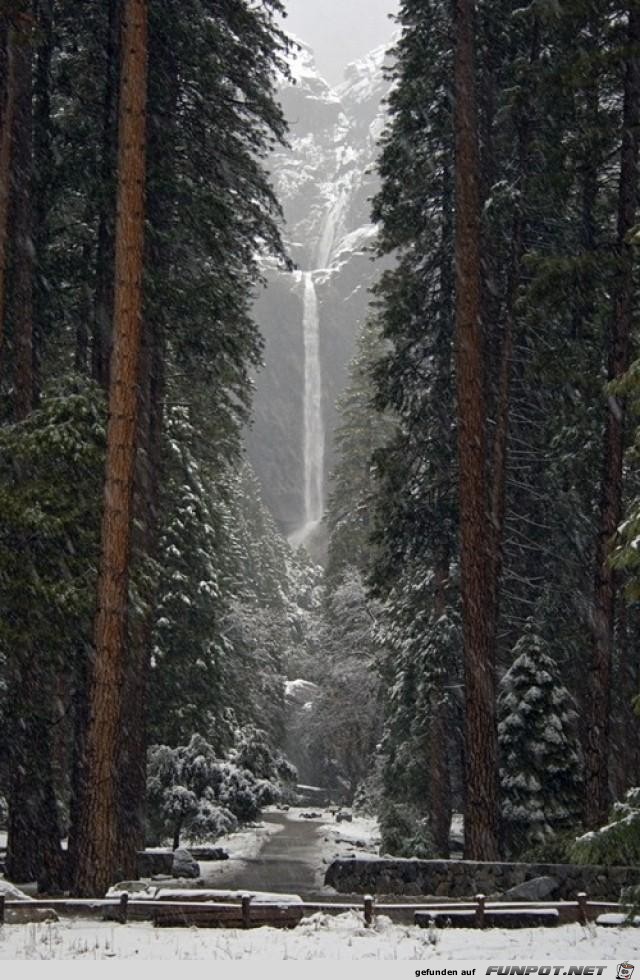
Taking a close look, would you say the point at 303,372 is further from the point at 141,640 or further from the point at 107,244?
the point at 141,640

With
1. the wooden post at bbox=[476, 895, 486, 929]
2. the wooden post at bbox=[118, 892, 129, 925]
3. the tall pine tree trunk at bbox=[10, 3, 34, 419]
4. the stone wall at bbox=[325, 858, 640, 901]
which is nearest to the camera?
the wooden post at bbox=[118, 892, 129, 925]

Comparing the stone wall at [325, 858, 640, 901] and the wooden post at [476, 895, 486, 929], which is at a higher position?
the wooden post at [476, 895, 486, 929]

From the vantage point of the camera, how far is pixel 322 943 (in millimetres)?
9469

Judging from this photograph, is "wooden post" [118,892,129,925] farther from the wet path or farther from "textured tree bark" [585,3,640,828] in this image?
"textured tree bark" [585,3,640,828]

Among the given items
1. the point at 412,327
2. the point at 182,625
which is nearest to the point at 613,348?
the point at 412,327

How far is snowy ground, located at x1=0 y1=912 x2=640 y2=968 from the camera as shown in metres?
8.81

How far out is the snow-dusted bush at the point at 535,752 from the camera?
16125 mm

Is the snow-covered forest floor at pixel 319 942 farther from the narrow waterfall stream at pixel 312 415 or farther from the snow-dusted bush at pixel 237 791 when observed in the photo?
the narrow waterfall stream at pixel 312 415

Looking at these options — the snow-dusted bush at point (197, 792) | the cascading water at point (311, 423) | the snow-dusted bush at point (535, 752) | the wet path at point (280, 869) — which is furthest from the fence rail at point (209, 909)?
the cascading water at point (311, 423)

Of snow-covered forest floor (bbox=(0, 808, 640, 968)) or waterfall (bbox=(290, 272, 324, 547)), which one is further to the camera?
waterfall (bbox=(290, 272, 324, 547))

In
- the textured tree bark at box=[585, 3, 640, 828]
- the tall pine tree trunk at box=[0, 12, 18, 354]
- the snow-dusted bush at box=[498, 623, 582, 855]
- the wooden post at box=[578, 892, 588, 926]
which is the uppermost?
the tall pine tree trunk at box=[0, 12, 18, 354]

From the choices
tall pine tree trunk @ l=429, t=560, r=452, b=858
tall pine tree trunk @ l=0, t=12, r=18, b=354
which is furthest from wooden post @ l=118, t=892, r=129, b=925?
tall pine tree trunk @ l=429, t=560, r=452, b=858

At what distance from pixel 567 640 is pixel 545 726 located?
243cm

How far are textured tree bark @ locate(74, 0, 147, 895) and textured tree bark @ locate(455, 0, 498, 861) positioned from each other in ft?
15.2
